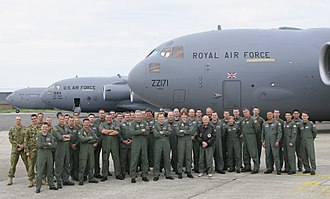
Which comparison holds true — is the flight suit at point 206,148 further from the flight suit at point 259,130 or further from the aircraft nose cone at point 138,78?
the aircraft nose cone at point 138,78

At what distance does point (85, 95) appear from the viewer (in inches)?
1560

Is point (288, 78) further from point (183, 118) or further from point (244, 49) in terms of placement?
point (183, 118)

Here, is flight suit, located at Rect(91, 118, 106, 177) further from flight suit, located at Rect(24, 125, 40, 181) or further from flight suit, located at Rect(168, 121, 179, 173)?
flight suit, located at Rect(168, 121, 179, 173)

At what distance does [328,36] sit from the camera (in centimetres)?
2106

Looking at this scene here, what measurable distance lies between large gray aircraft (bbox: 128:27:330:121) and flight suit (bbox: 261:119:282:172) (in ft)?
26.0

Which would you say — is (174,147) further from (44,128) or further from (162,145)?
(44,128)

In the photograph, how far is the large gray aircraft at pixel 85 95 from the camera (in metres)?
38.6

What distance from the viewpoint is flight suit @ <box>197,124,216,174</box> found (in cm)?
1173

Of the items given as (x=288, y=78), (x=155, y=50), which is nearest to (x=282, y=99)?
(x=288, y=78)

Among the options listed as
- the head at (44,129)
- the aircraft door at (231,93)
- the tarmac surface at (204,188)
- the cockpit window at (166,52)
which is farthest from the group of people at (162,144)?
the cockpit window at (166,52)

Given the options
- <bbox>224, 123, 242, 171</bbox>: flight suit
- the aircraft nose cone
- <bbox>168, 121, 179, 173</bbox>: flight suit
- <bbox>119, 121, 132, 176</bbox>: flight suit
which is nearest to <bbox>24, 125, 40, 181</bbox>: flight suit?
<bbox>119, 121, 132, 176</bbox>: flight suit

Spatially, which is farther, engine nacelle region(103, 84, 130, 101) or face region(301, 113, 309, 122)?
engine nacelle region(103, 84, 130, 101)

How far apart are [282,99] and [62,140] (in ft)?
38.4

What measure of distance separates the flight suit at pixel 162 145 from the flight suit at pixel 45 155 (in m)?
2.39
